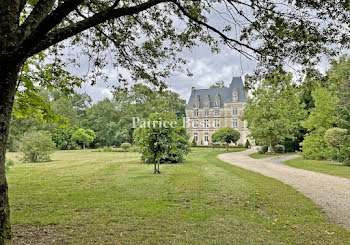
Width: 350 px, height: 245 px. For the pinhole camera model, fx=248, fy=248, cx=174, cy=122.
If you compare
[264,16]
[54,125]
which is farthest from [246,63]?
[54,125]

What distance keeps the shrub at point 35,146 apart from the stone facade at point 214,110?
3917 cm

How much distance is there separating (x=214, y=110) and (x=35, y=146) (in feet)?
137

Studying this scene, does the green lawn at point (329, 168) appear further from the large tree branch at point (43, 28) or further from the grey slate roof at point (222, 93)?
the grey slate roof at point (222, 93)

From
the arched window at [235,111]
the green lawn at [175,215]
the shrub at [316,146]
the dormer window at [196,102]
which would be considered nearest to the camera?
the green lawn at [175,215]

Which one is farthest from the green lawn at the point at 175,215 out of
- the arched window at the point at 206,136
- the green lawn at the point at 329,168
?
the arched window at the point at 206,136

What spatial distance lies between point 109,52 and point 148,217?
4.19 metres

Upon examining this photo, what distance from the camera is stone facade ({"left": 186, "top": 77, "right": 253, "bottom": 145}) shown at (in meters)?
53.3

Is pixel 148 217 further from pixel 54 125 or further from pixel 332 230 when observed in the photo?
pixel 54 125

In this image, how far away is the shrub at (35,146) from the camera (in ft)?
63.0

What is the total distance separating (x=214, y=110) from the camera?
56.0 m

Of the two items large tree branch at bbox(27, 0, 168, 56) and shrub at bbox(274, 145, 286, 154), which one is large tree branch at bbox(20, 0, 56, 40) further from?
shrub at bbox(274, 145, 286, 154)

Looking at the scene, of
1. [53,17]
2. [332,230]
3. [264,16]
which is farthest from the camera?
[264,16]

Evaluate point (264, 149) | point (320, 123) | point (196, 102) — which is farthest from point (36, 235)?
point (196, 102)

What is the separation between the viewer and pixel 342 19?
176 inches
